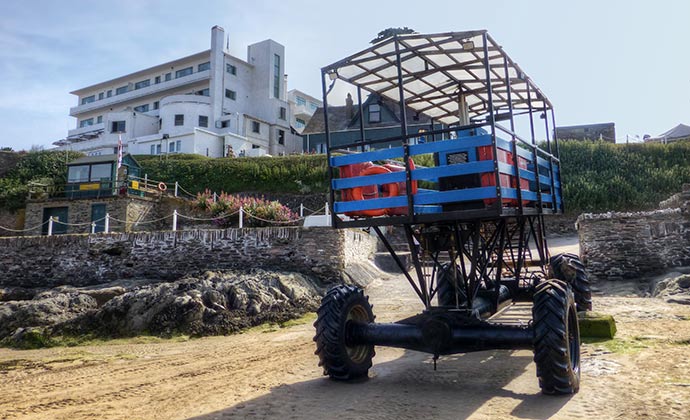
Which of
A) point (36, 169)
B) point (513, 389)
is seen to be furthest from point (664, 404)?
point (36, 169)

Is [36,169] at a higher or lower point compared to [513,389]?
higher

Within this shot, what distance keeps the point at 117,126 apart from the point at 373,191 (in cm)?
5303

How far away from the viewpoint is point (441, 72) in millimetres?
6957

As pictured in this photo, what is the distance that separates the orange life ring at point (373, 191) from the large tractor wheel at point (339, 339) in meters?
1.02

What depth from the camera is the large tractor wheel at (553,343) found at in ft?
15.0

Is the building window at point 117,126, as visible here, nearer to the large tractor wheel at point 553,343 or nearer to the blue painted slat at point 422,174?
the blue painted slat at point 422,174

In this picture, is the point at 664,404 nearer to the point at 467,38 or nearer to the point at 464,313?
the point at 464,313

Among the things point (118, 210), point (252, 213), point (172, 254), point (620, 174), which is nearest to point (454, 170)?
point (172, 254)

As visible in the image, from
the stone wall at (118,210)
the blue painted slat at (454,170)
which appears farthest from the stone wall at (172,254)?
the blue painted slat at (454,170)

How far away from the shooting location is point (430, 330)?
5.14 meters

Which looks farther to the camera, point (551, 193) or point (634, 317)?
point (634, 317)

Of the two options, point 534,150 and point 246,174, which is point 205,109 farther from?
point 534,150

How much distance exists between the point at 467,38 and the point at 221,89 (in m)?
48.5

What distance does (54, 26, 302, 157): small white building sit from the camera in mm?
45562
